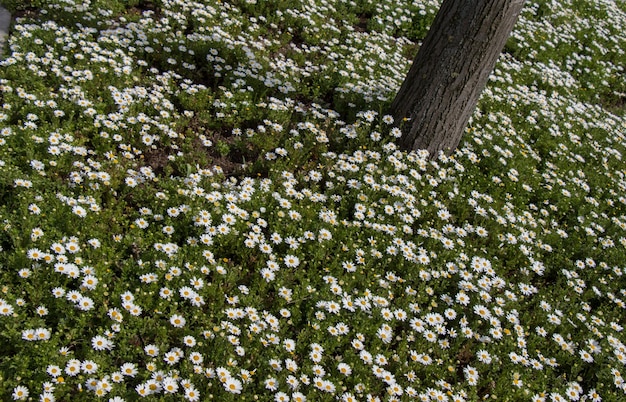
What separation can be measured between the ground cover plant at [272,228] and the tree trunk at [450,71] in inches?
8.3

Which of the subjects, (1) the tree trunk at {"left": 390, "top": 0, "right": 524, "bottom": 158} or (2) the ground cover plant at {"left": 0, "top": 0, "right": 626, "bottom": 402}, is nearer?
(2) the ground cover plant at {"left": 0, "top": 0, "right": 626, "bottom": 402}

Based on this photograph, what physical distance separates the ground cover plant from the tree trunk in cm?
21

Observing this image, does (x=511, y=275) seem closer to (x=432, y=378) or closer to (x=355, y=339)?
(x=432, y=378)

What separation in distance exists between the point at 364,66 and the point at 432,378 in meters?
4.72

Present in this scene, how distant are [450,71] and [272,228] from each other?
8.26ft

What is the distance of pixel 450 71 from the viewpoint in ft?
18.2

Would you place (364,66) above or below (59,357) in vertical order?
above

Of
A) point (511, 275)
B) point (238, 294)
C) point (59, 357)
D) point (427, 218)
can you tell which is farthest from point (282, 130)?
point (59, 357)

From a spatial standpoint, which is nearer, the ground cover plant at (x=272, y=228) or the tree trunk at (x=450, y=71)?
the ground cover plant at (x=272, y=228)

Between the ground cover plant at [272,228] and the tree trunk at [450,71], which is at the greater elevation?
the tree trunk at [450,71]

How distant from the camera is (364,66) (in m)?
7.45

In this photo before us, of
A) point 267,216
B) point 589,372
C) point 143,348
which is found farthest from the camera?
point 267,216

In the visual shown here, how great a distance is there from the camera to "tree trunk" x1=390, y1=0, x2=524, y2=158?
5.33m

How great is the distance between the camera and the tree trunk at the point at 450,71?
17.5 feet
